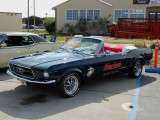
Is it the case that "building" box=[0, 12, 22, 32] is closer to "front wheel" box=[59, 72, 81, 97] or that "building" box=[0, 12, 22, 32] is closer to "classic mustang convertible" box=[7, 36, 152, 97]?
"classic mustang convertible" box=[7, 36, 152, 97]

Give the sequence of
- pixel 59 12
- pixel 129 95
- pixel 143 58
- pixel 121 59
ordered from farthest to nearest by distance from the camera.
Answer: pixel 59 12
pixel 143 58
pixel 121 59
pixel 129 95

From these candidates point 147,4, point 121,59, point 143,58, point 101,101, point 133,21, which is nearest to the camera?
point 101,101

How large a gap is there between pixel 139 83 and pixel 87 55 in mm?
2039

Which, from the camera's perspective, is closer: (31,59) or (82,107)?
(82,107)

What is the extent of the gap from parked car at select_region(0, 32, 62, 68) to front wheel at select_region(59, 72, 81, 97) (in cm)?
316

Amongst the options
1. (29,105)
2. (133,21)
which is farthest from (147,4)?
(29,105)

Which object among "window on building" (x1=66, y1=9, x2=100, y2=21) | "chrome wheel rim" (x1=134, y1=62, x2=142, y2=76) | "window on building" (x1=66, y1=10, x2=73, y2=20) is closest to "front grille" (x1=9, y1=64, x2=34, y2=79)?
"chrome wheel rim" (x1=134, y1=62, x2=142, y2=76)

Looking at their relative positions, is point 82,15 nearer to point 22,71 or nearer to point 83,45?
point 83,45

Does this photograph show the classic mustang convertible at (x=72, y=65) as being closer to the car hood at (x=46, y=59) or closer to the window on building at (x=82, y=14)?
the car hood at (x=46, y=59)

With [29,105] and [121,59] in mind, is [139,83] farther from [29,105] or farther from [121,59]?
[29,105]

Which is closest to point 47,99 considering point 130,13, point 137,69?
point 137,69

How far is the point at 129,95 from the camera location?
224 inches

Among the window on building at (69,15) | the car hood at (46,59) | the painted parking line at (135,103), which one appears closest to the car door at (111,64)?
the car hood at (46,59)

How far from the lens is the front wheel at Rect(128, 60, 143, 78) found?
23.7 feet
